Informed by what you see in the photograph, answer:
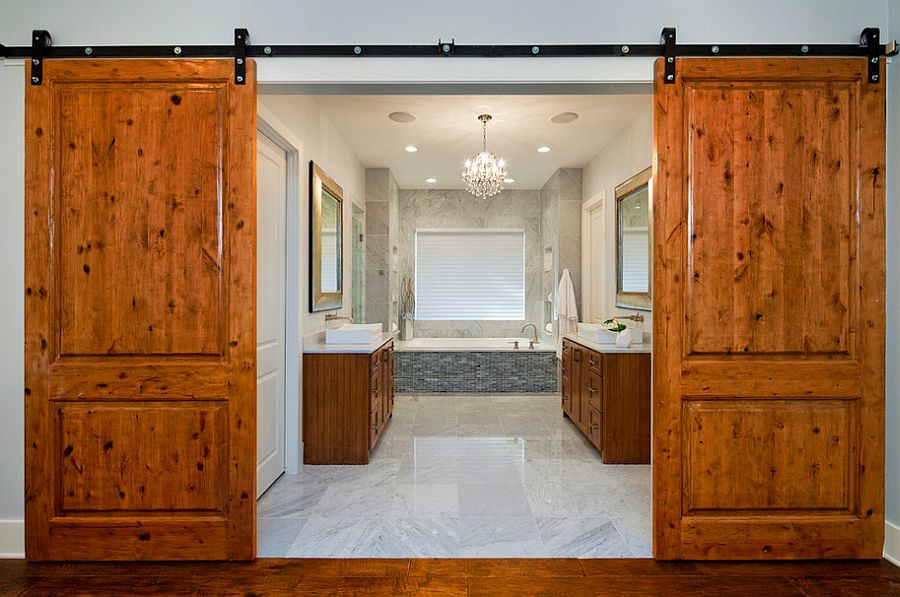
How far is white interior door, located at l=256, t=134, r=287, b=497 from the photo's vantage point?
3189 millimetres

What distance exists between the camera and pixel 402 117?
4.53m

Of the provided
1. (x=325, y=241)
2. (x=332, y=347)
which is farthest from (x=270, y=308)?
(x=325, y=241)

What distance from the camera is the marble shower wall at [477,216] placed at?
7.61 metres

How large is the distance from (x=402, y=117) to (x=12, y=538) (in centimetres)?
369

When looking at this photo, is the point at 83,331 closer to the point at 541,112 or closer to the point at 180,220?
the point at 180,220

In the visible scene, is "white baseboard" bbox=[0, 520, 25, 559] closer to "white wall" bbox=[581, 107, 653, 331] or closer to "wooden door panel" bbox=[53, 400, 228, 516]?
"wooden door panel" bbox=[53, 400, 228, 516]

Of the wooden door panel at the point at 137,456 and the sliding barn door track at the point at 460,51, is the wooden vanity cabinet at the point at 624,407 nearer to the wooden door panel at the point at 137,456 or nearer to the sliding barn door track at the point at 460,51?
the sliding barn door track at the point at 460,51

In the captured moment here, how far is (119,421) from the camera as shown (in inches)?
89.9

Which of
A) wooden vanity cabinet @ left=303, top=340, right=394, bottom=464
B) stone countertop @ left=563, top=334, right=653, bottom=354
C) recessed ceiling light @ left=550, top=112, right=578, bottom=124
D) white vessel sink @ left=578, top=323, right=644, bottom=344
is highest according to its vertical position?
recessed ceiling light @ left=550, top=112, right=578, bottom=124

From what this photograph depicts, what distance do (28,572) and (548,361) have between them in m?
4.99

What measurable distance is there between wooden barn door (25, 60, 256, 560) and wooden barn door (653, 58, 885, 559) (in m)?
1.81

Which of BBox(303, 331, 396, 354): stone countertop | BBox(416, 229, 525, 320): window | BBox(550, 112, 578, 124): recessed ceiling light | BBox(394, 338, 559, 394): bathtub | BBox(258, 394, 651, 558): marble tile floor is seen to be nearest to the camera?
BBox(258, 394, 651, 558): marble tile floor

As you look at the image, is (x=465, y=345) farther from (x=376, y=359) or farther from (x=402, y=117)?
(x=402, y=117)

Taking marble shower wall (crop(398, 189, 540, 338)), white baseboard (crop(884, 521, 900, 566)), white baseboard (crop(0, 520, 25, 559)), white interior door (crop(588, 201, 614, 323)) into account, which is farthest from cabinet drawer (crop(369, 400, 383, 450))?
marble shower wall (crop(398, 189, 540, 338))
